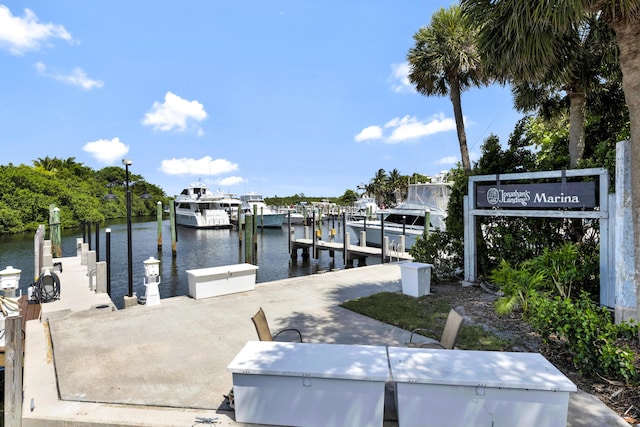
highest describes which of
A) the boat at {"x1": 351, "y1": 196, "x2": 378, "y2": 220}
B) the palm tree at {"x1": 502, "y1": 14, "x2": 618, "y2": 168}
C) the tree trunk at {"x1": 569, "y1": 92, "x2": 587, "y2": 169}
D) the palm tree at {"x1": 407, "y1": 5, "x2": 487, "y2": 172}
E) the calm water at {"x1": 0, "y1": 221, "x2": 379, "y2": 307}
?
the palm tree at {"x1": 407, "y1": 5, "x2": 487, "y2": 172}

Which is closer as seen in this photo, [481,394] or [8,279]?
[481,394]

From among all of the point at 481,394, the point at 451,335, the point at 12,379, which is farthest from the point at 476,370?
the point at 12,379

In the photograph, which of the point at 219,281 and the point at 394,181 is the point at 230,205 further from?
the point at 219,281

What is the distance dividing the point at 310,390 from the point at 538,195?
6.34 meters

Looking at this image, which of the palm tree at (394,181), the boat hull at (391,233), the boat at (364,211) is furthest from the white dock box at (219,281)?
the palm tree at (394,181)

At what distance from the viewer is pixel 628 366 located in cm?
384

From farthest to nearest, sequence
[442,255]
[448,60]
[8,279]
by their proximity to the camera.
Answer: [448,60], [442,255], [8,279]

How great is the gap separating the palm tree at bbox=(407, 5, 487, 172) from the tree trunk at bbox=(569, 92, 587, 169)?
3136 mm

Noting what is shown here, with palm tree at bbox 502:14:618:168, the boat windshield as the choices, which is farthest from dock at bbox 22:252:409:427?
the boat windshield

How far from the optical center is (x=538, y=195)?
7262 mm

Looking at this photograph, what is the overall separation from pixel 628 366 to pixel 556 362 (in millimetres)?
901

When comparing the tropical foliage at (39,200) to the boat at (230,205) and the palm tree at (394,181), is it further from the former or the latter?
the palm tree at (394,181)

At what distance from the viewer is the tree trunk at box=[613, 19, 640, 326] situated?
4.58 metres

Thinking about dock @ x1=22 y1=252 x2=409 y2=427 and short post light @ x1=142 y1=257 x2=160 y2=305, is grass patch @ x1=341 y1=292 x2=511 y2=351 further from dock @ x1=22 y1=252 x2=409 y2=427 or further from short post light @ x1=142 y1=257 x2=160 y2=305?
short post light @ x1=142 y1=257 x2=160 y2=305
